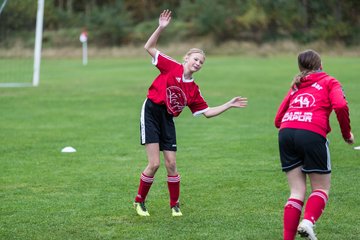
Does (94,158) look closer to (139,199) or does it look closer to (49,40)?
(139,199)

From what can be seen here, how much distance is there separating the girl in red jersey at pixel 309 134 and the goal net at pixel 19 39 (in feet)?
55.2

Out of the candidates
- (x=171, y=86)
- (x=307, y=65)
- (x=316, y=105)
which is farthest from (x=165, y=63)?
(x=316, y=105)

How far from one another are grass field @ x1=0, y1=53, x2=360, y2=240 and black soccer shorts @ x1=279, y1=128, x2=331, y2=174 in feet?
3.17

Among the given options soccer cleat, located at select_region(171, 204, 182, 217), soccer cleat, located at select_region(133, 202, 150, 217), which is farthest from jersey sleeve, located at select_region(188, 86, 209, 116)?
soccer cleat, located at select_region(133, 202, 150, 217)

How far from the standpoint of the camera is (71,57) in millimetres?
55719

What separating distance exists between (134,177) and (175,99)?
9.32 feet

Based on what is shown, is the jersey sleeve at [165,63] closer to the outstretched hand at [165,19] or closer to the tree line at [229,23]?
the outstretched hand at [165,19]

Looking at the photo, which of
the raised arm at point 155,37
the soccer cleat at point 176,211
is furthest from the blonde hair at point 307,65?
the soccer cleat at point 176,211

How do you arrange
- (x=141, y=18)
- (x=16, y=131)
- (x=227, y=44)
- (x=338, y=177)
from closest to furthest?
(x=338, y=177), (x=16, y=131), (x=227, y=44), (x=141, y=18)

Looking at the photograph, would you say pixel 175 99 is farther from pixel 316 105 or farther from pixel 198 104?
pixel 316 105

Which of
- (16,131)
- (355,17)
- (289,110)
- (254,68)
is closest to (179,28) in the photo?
(355,17)

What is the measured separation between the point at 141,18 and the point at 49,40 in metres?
16.8

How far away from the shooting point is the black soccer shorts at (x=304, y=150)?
19.8 feet

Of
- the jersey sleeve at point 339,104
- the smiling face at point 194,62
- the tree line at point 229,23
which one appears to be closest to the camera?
the jersey sleeve at point 339,104
